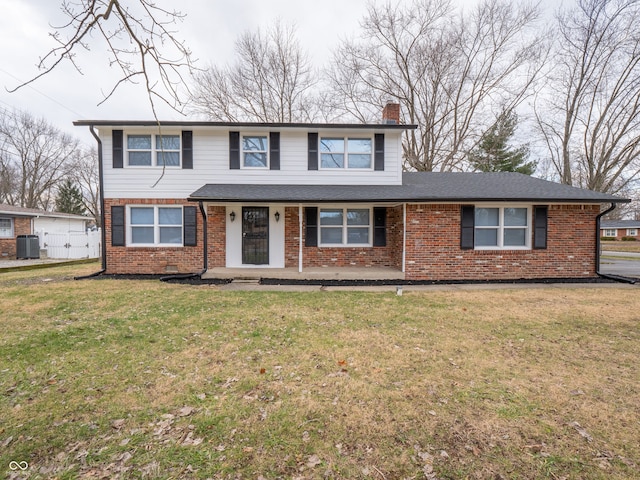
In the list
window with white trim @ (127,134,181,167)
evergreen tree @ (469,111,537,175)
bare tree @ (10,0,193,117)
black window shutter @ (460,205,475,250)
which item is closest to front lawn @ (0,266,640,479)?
bare tree @ (10,0,193,117)

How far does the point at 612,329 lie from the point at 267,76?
20.4m

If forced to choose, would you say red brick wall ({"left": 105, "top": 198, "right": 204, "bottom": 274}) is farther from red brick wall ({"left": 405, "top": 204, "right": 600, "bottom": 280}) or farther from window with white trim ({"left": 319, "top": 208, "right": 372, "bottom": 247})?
red brick wall ({"left": 405, "top": 204, "right": 600, "bottom": 280})

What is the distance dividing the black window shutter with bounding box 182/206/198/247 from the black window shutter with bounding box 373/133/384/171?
20.3 ft

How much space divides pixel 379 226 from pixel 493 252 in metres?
3.48

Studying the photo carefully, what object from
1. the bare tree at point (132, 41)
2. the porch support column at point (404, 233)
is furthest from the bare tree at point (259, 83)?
the bare tree at point (132, 41)

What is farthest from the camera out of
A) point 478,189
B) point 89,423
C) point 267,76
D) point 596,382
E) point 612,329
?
A: point 267,76

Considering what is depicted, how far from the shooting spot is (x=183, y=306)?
→ 20.2 ft

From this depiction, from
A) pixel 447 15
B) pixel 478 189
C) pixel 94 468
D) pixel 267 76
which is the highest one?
pixel 447 15

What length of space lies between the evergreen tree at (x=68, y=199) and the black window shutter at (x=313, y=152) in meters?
30.8

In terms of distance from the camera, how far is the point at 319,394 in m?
2.98

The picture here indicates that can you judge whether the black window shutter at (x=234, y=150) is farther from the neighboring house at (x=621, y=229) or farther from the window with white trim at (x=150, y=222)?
the neighboring house at (x=621, y=229)

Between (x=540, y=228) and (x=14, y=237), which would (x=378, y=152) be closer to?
(x=540, y=228)

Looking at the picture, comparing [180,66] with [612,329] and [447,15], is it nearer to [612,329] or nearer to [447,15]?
[612,329]

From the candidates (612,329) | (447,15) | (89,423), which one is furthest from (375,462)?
(447,15)
